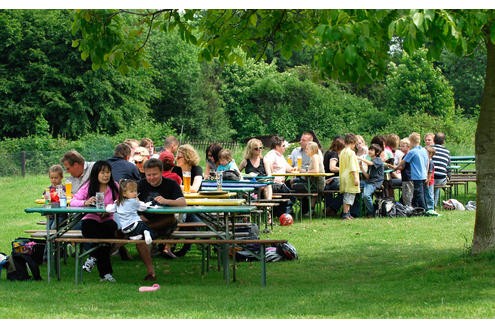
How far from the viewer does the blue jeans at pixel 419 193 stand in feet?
61.0

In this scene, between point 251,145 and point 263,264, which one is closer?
point 263,264

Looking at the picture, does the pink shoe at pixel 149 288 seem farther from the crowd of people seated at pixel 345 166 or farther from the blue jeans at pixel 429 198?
the blue jeans at pixel 429 198

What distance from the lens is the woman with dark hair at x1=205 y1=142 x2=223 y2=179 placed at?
53.4 feet

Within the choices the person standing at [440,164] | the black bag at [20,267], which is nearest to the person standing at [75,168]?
the black bag at [20,267]

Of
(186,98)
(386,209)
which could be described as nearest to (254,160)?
(386,209)

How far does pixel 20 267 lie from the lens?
Answer: 10.9 metres

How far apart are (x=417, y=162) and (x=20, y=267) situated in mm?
9597

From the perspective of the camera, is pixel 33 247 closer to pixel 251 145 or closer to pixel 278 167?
pixel 251 145

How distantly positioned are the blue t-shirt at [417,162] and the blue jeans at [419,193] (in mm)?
118

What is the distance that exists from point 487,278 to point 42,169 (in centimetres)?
2346

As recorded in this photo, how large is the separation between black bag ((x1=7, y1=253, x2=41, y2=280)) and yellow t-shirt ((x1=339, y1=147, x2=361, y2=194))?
820 cm

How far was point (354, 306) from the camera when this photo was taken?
8602 mm

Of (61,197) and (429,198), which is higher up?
(61,197)

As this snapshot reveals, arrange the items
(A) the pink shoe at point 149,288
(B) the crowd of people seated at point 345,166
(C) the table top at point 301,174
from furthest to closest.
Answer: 1. (C) the table top at point 301,174
2. (B) the crowd of people seated at point 345,166
3. (A) the pink shoe at point 149,288
